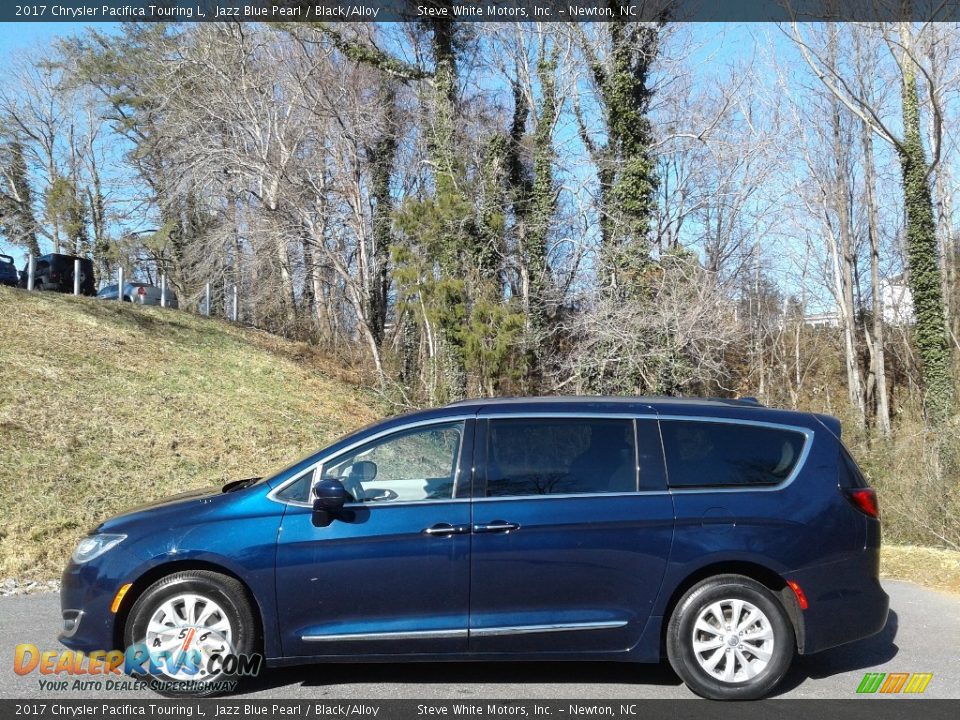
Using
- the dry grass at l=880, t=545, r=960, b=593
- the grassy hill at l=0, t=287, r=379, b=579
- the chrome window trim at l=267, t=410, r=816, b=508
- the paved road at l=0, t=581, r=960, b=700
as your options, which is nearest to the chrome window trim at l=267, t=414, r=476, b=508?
the chrome window trim at l=267, t=410, r=816, b=508

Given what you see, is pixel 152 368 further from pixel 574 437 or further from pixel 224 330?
pixel 574 437

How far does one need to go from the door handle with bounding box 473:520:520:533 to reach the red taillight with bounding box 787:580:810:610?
1671 mm

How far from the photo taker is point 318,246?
24.5 m

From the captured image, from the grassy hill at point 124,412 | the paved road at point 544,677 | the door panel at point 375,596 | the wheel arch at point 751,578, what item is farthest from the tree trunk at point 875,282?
the door panel at point 375,596

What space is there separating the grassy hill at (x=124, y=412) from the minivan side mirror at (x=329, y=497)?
5.17 m

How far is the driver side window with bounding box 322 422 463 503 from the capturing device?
18.1ft

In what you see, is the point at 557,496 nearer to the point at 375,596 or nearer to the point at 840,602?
the point at 375,596

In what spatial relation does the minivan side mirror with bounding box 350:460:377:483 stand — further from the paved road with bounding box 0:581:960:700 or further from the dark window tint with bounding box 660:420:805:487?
the dark window tint with bounding box 660:420:805:487

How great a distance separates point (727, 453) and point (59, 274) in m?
27.4

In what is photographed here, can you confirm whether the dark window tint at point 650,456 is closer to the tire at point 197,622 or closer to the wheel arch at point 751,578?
the wheel arch at point 751,578

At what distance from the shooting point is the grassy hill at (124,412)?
11461mm

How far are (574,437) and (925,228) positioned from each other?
20.6 metres

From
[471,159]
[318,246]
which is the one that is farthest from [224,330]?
[471,159]

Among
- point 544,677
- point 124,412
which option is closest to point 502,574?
point 544,677
